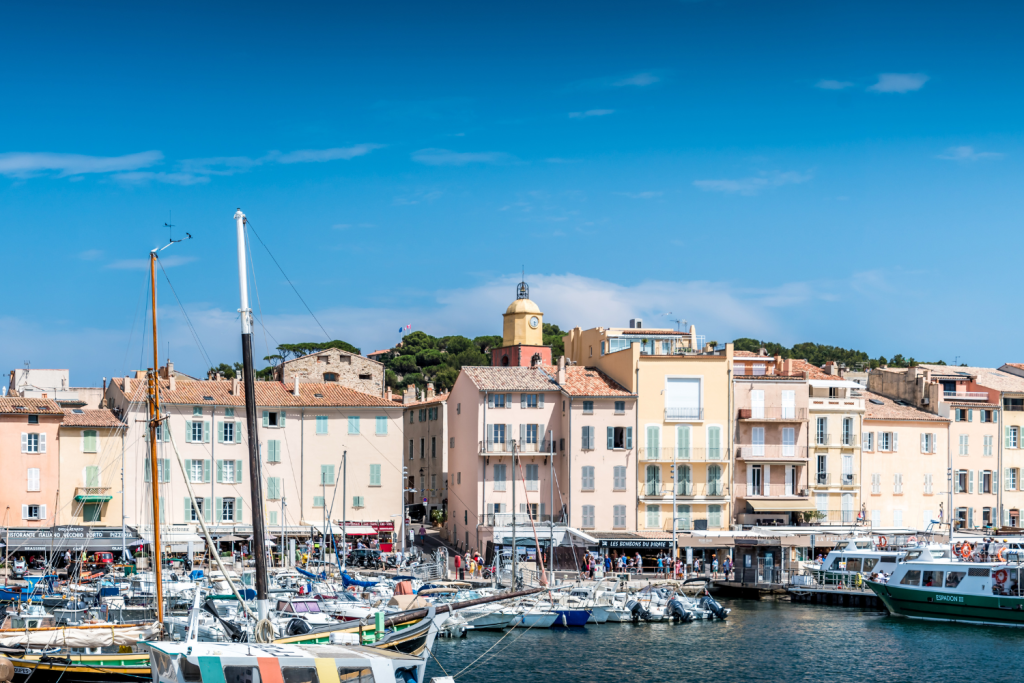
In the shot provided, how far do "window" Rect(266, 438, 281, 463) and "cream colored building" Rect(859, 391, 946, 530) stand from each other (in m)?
36.1

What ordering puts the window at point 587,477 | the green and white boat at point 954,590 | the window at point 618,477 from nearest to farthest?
the green and white boat at point 954,590
the window at point 587,477
the window at point 618,477

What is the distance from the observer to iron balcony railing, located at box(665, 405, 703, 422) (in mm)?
75500

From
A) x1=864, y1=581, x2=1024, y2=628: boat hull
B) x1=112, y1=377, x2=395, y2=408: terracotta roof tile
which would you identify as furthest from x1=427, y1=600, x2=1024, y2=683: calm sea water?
x1=112, y1=377, x2=395, y2=408: terracotta roof tile

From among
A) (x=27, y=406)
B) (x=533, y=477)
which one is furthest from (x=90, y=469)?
(x=533, y=477)

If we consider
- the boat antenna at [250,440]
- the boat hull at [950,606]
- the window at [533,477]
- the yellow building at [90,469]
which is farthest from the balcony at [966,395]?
the boat antenna at [250,440]

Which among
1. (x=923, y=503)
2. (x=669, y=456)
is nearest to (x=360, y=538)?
(x=669, y=456)

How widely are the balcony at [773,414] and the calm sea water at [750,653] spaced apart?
18444 mm

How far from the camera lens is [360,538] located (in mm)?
74688

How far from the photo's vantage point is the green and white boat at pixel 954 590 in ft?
190

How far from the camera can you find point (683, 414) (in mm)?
75625

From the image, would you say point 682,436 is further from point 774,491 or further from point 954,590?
point 954,590

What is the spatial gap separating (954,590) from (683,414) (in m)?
20.6

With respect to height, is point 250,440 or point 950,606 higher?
point 250,440

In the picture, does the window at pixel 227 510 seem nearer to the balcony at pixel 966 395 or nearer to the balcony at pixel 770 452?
the balcony at pixel 770 452
